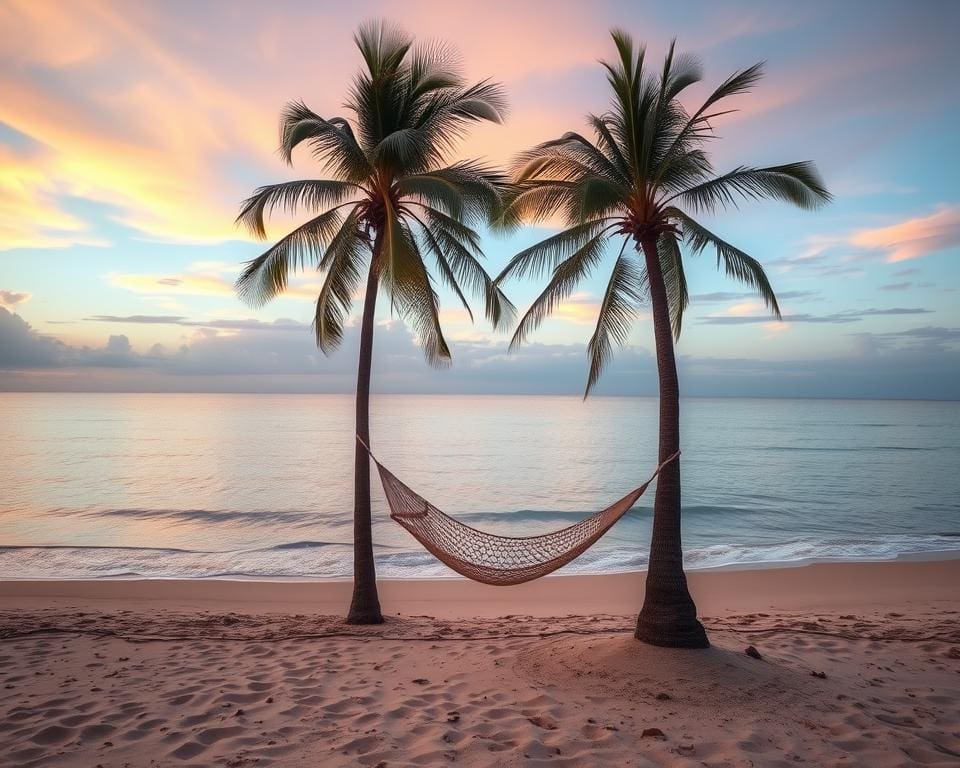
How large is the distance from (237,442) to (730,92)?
3398 centimetres

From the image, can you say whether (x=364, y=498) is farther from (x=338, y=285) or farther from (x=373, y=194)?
(x=373, y=194)

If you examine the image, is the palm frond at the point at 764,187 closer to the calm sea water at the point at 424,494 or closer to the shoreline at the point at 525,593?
the shoreline at the point at 525,593

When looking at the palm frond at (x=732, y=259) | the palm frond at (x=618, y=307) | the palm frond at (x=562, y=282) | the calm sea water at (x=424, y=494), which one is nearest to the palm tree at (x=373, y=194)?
the palm frond at (x=562, y=282)

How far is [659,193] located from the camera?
4.81 metres

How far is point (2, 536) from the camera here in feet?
39.1

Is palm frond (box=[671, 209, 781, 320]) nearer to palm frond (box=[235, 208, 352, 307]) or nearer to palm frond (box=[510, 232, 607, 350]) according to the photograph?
palm frond (box=[510, 232, 607, 350])

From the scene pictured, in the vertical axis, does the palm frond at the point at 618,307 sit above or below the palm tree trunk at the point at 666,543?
above

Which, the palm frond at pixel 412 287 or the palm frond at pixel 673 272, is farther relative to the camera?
the palm frond at pixel 673 272

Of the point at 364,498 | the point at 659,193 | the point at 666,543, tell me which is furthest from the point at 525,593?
the point at 659,193

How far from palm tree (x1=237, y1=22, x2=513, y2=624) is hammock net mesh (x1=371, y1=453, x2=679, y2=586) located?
35.8 inches

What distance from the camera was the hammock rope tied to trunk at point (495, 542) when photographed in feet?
14.8

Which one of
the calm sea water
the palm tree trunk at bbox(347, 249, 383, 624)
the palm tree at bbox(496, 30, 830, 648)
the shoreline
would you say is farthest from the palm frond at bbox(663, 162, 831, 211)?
the calm sea water

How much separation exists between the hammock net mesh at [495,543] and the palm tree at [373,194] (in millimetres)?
909

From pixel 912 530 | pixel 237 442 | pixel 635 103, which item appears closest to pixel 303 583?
pixel 635 103
